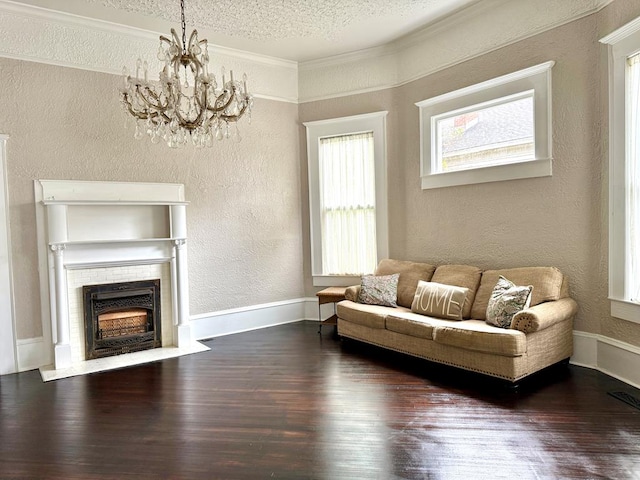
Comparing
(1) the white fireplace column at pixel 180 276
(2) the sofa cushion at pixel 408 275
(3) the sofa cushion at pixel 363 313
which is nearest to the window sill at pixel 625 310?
(2) the sofa cushion at pixel 408 275

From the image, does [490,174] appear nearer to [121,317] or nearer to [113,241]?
[113,241]

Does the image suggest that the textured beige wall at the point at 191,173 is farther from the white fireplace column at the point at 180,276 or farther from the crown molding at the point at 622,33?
the crown molding at the point at 622,33

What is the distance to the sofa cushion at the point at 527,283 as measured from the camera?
3701 mm

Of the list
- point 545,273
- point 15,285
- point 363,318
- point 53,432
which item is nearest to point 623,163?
point 545,273

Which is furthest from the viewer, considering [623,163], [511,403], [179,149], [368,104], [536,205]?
[368,104]

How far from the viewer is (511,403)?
308 centimetres

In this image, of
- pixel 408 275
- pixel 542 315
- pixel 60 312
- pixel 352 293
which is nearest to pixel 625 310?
pixel 542 315

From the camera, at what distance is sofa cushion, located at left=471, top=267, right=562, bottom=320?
12.1 ft

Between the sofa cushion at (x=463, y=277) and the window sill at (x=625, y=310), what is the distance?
1.16 m

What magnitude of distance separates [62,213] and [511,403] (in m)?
4.49

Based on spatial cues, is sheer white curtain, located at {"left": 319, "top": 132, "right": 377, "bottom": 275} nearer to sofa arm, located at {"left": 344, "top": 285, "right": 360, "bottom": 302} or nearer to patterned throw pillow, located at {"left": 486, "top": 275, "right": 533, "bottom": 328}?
sofa arm, located at {"left": 344, "top": 285, "right": 360, "bottom": 302}

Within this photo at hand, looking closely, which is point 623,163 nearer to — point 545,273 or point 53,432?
point 545,273

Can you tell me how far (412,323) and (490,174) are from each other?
1838mm

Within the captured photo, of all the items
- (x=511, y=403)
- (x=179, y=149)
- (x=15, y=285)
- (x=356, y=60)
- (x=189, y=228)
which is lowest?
(x=511, y=403)
